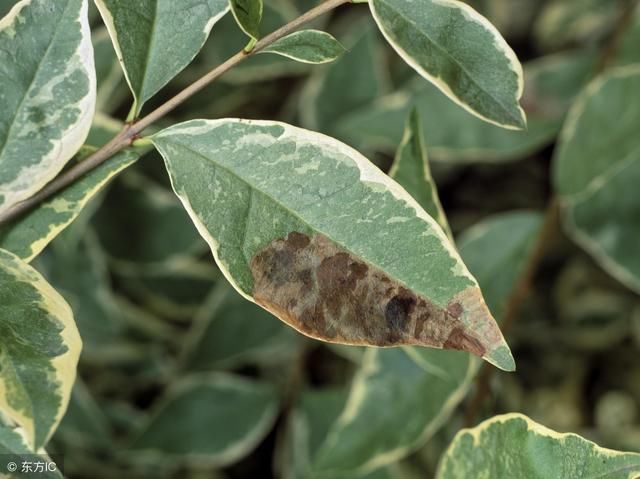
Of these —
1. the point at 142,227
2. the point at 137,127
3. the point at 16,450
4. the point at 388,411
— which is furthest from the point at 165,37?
the point at 142,227

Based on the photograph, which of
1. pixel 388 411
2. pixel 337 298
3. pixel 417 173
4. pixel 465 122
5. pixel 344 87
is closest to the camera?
pixel 337 298

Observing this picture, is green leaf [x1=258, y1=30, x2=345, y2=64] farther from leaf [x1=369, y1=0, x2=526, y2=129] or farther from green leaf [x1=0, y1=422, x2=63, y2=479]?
green leaf [x1=0, y1=422, x2=63, y2=479]

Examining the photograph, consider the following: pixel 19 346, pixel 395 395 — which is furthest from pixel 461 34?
pixel 395 395

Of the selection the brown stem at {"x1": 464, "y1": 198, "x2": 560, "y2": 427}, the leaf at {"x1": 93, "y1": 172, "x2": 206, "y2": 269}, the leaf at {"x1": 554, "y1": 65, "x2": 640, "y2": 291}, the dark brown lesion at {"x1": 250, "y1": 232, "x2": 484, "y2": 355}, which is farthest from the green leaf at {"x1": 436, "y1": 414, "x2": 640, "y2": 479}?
the leaf at {"x1": 93, "y1": 172, "x2": 206, "y2": 269}

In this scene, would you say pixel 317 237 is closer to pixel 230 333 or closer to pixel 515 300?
pixel 515 300

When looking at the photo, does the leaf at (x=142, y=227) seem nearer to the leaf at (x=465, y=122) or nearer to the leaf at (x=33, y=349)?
the leaf at (x=465, y=122)

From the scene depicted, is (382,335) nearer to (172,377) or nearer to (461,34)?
(461,34)
